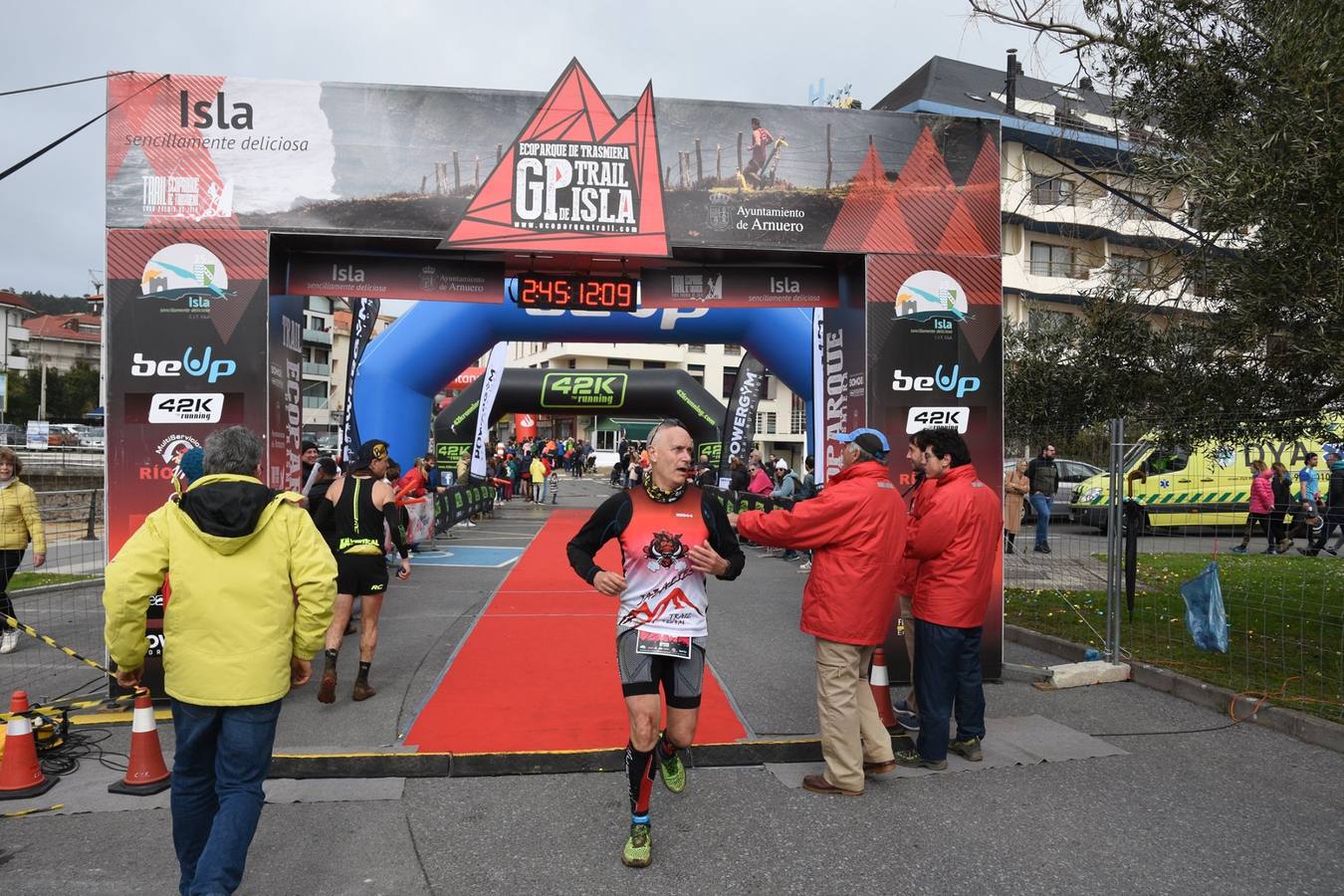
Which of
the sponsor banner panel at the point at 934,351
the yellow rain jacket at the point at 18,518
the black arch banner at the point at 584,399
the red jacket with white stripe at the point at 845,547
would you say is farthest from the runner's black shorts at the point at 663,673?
the black arch banner at the point at 584,399

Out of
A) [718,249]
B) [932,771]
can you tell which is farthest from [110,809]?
[718,249]

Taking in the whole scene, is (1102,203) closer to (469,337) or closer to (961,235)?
(961,235)

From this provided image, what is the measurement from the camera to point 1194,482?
54.6 ft

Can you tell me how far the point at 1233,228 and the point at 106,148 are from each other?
7.70 meters

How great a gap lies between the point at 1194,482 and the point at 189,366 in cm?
1705

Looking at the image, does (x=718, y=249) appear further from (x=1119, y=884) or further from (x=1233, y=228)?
(x=1119, y=884)

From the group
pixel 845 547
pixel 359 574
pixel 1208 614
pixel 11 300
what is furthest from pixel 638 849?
pixel 11 300

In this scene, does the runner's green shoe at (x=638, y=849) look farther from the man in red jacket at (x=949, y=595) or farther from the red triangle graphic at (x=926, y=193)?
the red triangle graphic at (x=926, y=193)

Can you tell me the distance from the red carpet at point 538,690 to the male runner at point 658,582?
1313 mm

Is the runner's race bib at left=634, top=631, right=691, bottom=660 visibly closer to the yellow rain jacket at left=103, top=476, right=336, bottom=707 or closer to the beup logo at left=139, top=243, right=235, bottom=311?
the yellow rain jacket at left=103, top=476, right=336, bottom=707

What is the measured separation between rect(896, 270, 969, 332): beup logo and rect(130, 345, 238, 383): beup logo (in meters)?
5.14

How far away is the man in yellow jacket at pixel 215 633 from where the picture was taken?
3012 millimetres

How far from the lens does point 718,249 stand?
22.5 feet

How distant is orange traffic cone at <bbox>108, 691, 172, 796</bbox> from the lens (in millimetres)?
4375
